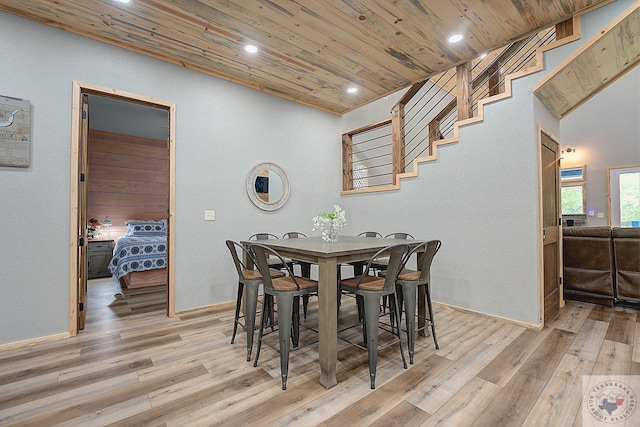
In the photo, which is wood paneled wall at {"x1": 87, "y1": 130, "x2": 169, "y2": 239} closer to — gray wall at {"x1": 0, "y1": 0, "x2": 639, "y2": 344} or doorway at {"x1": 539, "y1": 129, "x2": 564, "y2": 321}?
gray wall at {"x1": 0, "y1": 0, "x2": 639, "y2": 344}

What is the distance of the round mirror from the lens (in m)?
4.20

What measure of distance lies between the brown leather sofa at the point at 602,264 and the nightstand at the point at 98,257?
24.9 feet

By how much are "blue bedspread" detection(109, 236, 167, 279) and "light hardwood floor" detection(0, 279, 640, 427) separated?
5.49 ft

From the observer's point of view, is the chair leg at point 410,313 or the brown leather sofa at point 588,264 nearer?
the chair leg at point 410,313

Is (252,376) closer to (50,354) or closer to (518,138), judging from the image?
(50,354)

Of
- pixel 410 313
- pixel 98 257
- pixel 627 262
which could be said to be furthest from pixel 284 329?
pixel 98 257

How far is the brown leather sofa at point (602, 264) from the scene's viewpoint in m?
3.50

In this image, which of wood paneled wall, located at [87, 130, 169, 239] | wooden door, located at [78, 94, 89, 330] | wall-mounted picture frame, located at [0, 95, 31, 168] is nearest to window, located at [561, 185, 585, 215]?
wood paneled wall, located at [87, 130, 169, 239]

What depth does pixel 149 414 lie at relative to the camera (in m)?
1.71

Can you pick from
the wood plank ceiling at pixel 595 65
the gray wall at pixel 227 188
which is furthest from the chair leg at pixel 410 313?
the wood plank ceiling at pixel 595 65

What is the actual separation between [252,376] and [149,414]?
2.13 feet

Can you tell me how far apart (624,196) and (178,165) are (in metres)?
9.58

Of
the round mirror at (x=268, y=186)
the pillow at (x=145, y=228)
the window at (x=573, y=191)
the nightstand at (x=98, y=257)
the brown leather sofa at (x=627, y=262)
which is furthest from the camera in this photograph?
the window at (x=573, y=191)

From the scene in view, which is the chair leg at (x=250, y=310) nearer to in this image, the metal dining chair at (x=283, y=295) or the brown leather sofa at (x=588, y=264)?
the metal dining chair at (x=283, y=295)
